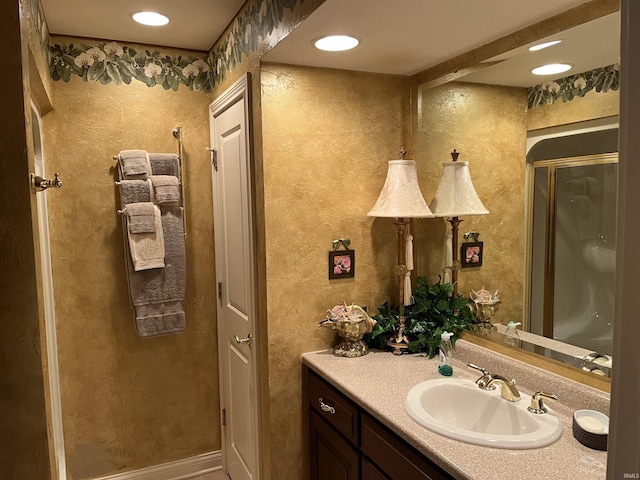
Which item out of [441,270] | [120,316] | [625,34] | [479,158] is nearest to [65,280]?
[120,316]

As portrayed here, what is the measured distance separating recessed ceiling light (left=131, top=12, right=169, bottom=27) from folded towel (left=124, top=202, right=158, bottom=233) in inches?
32.8

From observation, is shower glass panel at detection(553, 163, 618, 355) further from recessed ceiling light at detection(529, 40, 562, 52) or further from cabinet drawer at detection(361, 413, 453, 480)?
cabinet drawer at detection(361, 413, 453, 480)

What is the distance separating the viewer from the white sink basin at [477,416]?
1321 millimetres

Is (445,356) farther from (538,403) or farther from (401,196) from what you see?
(401,196)

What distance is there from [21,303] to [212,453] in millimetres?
1948

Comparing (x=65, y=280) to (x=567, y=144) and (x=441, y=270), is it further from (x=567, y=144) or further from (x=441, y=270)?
(x=567, y=144)

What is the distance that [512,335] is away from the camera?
1830mm

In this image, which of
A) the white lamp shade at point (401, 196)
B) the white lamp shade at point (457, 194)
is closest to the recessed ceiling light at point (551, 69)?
the white lamp shade at point (457, 194)

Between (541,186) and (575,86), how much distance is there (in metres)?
0.34

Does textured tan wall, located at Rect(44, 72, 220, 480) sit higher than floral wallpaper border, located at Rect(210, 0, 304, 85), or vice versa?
floral wallpaper border, located at Rect(210, 0, 304, 85)

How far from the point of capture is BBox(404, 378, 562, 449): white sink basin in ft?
4.33

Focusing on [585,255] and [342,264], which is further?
[342,264]

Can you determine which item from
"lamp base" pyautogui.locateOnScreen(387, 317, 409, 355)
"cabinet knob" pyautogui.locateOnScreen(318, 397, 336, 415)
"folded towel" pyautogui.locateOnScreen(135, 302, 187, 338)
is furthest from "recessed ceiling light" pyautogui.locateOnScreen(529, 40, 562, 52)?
"folded towel" pyautogui.locateOnScreen(135, 302, 187, 338)

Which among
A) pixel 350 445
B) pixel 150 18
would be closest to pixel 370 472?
pixel 350 445
